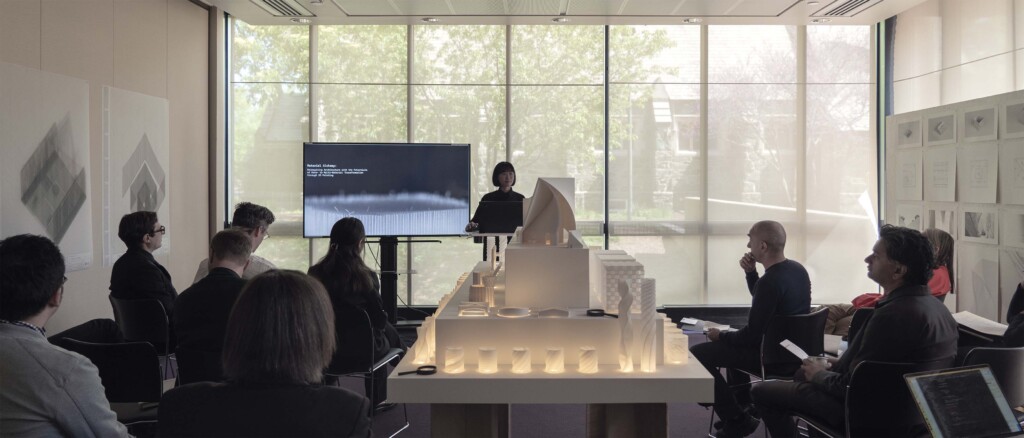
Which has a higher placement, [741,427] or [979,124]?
[979,124]

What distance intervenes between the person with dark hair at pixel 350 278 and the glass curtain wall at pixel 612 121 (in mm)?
3678

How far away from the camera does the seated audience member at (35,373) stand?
192 cm

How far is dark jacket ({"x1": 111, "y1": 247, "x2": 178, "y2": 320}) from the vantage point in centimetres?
424

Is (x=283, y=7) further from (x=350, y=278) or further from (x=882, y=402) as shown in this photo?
(x=882, y=402)

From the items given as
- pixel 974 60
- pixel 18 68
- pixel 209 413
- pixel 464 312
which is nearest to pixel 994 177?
pixel 974 60

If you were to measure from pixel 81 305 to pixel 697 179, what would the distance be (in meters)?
5.71

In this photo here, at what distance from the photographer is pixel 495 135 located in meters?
7.99

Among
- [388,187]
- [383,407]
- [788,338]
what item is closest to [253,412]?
[788,338]

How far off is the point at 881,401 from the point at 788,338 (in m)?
1.07

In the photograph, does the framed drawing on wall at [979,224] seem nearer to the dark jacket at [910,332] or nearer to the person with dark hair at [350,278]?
the dark jacket at [910,332]

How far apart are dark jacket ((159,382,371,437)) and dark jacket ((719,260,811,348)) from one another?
9.32ft

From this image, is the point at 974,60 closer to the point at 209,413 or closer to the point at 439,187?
the point at 439,187

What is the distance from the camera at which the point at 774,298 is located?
404 centimetres

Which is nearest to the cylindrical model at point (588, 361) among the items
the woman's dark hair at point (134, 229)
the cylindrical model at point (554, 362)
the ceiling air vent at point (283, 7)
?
the cylindrical model at point (554, 362)
